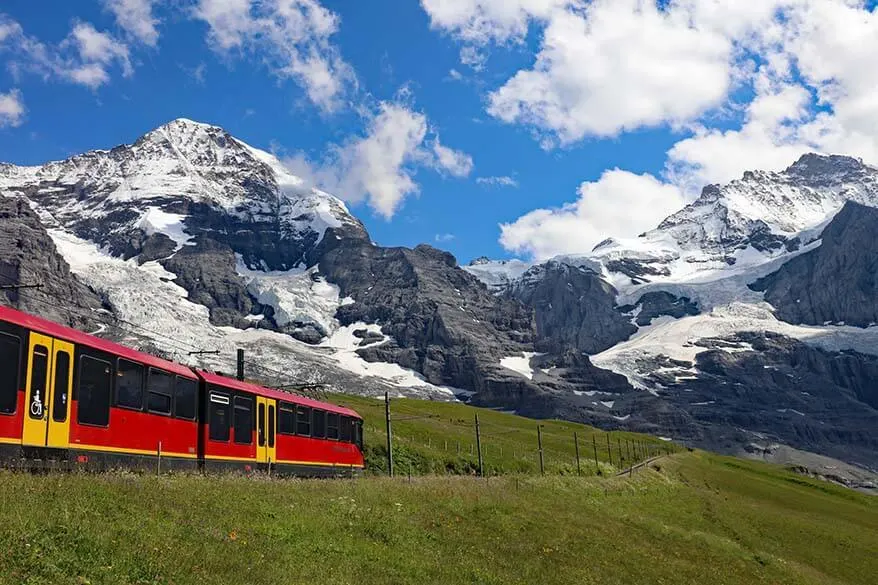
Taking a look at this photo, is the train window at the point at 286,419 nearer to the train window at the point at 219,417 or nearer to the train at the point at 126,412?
the train at the point at 126,412

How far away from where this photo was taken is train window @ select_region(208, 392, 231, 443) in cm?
3405

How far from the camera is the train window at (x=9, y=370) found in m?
21.5

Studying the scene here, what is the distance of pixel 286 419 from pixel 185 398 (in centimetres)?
969

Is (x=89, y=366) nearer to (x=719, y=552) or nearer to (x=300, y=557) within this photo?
(x=300, y=557)

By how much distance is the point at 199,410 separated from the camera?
1315 inches

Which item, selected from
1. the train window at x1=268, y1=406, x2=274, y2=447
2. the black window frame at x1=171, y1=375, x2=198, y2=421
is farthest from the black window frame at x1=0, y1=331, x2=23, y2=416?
the train window at x1=268, y1=406, x2=274, y2=447

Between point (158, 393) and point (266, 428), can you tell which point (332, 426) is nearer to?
point (266, 428)

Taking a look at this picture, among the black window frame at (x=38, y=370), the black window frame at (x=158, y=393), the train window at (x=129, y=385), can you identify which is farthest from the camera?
the black window frame at (x=158, y=393)

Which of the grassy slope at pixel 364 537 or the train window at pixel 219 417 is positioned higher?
the train window at pixel 219 417

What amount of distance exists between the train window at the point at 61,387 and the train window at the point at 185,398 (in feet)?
23.7

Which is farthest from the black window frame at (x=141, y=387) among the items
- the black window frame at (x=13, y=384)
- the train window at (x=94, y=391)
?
the black window frame at (x=13, y=384)

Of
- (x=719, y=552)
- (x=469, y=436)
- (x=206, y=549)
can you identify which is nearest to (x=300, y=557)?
(x=206, y=549)

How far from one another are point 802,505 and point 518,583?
74.2m

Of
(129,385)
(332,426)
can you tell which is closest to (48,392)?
(129,385)
